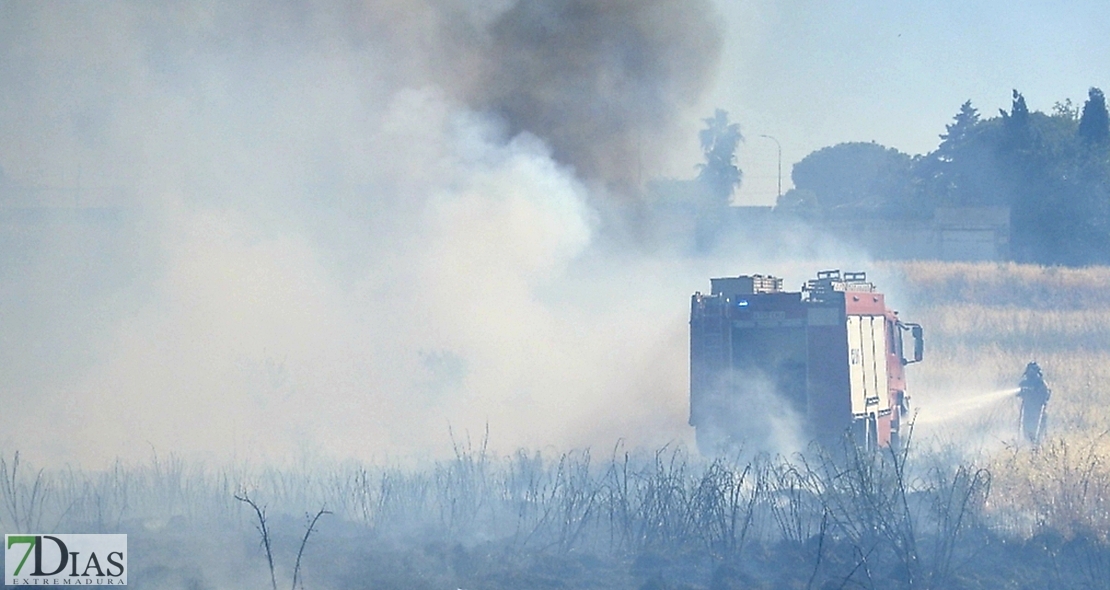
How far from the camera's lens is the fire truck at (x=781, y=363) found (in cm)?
1712

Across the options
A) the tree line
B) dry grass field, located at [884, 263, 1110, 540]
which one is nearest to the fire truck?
dry grass field, located at [884, 263, 1110, 540]

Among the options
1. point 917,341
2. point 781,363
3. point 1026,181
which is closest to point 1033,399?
point 917,341

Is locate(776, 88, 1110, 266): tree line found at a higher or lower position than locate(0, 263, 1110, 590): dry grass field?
higher

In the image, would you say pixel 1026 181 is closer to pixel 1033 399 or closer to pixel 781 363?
pixel 1033 399

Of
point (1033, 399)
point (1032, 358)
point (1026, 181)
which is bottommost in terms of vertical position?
point (1033, 399)

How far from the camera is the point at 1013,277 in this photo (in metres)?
41.4

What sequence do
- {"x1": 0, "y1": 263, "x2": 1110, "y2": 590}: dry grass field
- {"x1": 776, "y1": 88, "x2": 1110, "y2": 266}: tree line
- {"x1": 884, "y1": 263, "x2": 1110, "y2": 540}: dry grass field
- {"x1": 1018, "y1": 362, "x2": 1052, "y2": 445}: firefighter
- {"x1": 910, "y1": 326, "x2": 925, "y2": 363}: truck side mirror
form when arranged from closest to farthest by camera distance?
{"x1": 0, "y1": 263, "x2": 1110, "y2": 590}: dry grass field, {"x1": 884, "y1": 263, "x2": 1110, "y2": 540}: dry grass field, {"x1": 1018, "y1": 362, "x2": 1052, "y2": 445}: firefighter, {"x1": 910, "y1": 326, "x2": 925, "y2": 363}: truck side mirror, {"x1": 776, "y1": 88, "x2": 1110, "y2": 266}: tree line

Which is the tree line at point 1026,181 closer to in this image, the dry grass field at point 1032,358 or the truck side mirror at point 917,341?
the dry grass field at point 1032,358

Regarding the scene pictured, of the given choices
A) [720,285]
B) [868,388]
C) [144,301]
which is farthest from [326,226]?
[868,388]

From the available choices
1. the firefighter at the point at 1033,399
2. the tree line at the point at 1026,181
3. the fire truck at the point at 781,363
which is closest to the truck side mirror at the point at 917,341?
the firefighter at the point at 1033,399

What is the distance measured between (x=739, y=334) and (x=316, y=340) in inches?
363

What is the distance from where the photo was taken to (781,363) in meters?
17.4

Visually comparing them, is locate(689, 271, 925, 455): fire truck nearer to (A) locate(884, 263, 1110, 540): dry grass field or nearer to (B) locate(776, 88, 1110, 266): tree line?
(A) locate(884, 263, 1110, 540): dry grass field

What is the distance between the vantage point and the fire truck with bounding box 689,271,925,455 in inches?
674
